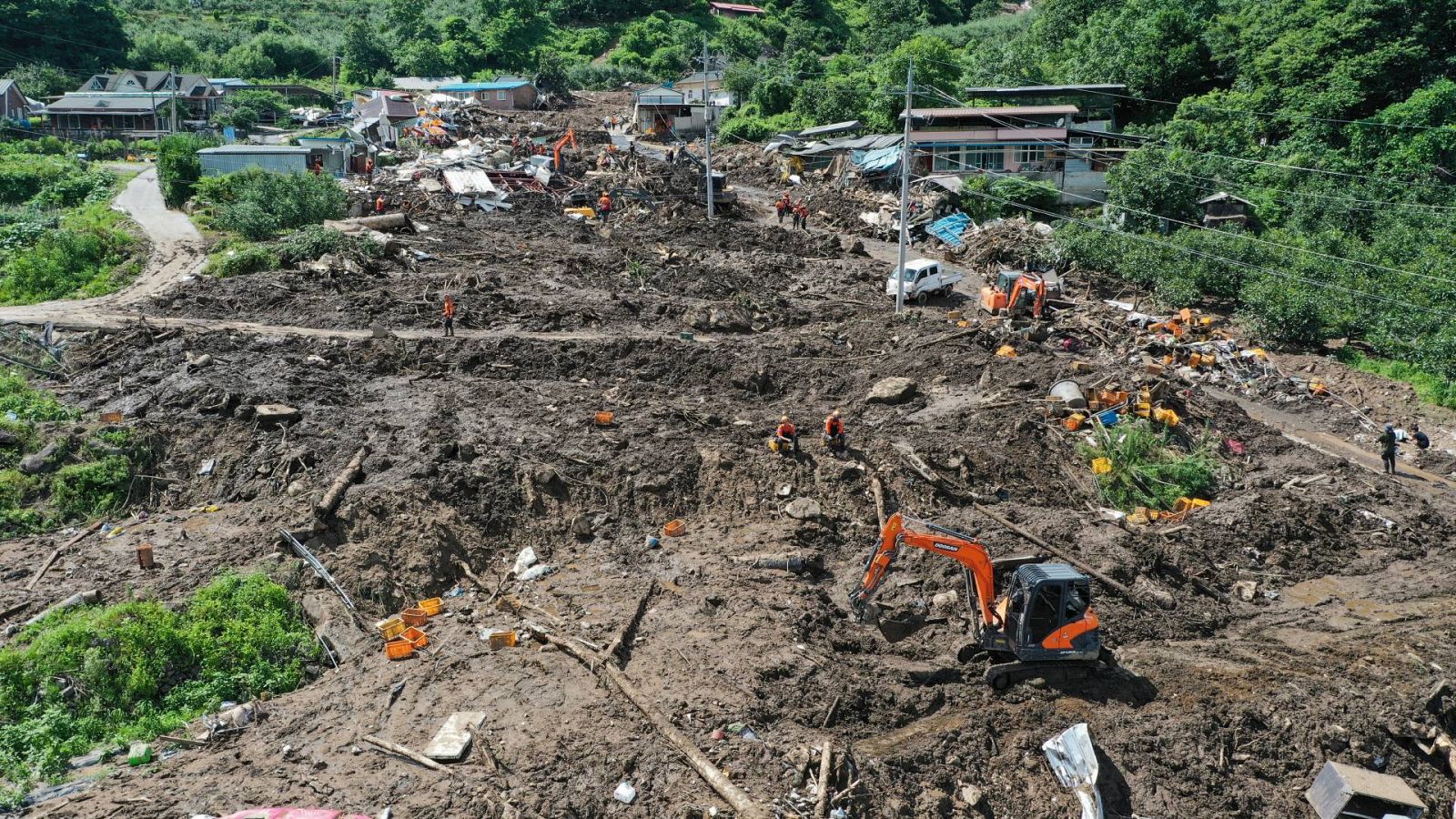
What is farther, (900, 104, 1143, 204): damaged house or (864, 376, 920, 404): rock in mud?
(900, 104, 1143, 204): damaged house

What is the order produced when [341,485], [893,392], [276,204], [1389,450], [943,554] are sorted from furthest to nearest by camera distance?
1. [276,204]
2. [893,392]
3. [1389,450]
4. [341,485]
5. [943,554]

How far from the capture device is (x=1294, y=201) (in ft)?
118

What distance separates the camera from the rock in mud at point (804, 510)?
16031 mm

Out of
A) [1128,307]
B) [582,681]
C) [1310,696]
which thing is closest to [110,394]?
[582,681]

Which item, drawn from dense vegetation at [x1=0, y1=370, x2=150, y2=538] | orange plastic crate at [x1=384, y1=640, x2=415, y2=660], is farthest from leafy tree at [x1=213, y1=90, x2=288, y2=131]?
orange plastic crate at [x1=384, y1=640, x2=415, y2=660]

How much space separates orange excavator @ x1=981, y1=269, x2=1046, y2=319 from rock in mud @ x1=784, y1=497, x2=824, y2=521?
43.1 ft

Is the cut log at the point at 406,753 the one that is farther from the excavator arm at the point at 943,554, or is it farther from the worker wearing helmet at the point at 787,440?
the worker wearing helmet at the point at 787,440

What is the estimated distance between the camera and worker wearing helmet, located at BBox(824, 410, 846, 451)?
57.4 feet

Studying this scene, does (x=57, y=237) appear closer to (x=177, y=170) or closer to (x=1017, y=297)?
(x=177, y=170)

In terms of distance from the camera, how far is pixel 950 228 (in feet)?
119

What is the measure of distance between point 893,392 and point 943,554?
9.03 metres

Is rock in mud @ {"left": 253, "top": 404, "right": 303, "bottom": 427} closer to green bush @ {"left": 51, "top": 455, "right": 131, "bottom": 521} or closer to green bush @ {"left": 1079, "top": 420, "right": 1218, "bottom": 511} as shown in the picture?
green bush @ {"left": 51, "top": 455, "right": 131, "bottom": 521}

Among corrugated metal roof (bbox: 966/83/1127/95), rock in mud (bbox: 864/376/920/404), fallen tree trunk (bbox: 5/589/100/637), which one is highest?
corrugated metal roof (bbox: 966/83/1127/95)

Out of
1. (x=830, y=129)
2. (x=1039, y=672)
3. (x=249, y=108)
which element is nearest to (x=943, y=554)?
(x=1039, y=672)
